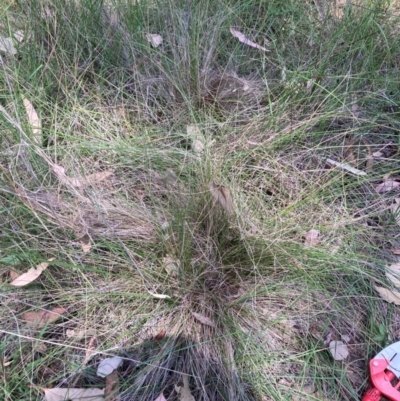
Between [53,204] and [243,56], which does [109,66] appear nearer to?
[243,56]

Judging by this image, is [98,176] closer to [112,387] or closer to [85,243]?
[85,243]

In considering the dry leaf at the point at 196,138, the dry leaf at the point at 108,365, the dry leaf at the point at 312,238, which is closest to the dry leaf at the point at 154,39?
the dry leaf at the point at 196,138

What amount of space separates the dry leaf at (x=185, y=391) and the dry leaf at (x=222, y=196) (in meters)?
0.57

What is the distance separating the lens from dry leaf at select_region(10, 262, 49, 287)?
4.38 feet

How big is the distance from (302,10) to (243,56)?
0.46 meters

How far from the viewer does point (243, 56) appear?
202cm

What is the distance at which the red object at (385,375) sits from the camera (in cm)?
127

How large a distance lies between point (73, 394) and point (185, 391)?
34 centimetres

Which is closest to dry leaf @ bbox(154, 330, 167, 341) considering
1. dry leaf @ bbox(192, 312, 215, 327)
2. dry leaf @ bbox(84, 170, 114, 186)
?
dry leaf @ bbox(192, 312, 215, 327)

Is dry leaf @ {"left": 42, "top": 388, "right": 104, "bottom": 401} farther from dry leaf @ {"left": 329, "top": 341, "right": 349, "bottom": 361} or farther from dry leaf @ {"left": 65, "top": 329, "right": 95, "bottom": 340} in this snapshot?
dry leaf @ {"left": 329, "top": 341, "right": 349, "bottom": 361}

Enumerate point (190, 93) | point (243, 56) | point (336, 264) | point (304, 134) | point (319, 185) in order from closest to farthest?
point (336, 264)
point (319, 185)
point (304, 134)
point (190, 93)
point (243, 56)

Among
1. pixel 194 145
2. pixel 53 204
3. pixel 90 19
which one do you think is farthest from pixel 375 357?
pixel 90 19

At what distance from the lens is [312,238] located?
1.48m

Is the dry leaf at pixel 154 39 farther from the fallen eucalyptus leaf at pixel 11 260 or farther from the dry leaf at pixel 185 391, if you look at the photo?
the dry leaf at pixel 185 391
